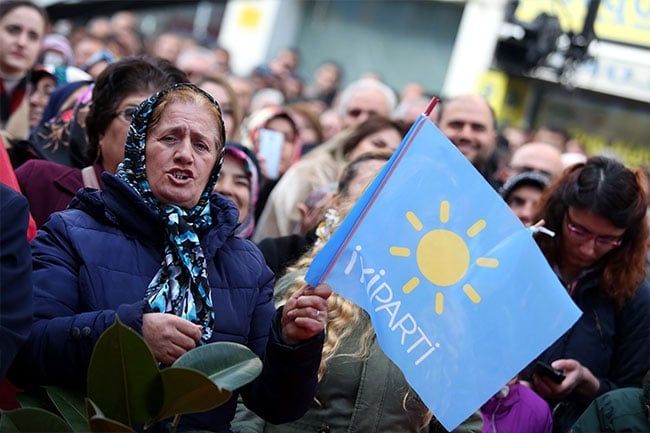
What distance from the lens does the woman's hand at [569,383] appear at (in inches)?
163

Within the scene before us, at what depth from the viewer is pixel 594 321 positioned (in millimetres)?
4398

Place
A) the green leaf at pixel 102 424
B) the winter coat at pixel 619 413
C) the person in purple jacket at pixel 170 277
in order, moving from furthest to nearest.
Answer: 1. the winter coat at pixel 619 413
2. the person in purple jacket at pixel 170 277
3. the green leaf at pixel 102 424

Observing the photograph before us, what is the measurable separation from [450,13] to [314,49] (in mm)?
2821

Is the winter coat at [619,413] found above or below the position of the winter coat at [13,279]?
below

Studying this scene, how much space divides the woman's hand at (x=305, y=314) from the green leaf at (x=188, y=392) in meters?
0.46

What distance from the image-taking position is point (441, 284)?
2.99m

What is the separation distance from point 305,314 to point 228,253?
0.34 meters

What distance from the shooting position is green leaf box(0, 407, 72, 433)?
2.38m

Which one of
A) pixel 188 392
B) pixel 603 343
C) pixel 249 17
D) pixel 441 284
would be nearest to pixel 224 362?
pixel 188 392

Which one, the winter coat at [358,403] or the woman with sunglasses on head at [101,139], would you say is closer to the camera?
the winter coat at [358,403]

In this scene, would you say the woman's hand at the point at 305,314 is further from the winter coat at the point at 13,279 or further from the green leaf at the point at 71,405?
the winter coat at the point at 13,279

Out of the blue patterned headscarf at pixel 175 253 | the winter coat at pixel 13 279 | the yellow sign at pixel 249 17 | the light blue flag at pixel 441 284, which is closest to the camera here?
the winter coat at pixel 13 279

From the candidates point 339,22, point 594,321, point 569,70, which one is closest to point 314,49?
point 339,22

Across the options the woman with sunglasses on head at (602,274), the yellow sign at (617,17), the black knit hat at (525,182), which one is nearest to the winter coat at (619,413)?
the woman with sunglasses on head at (602,274)
